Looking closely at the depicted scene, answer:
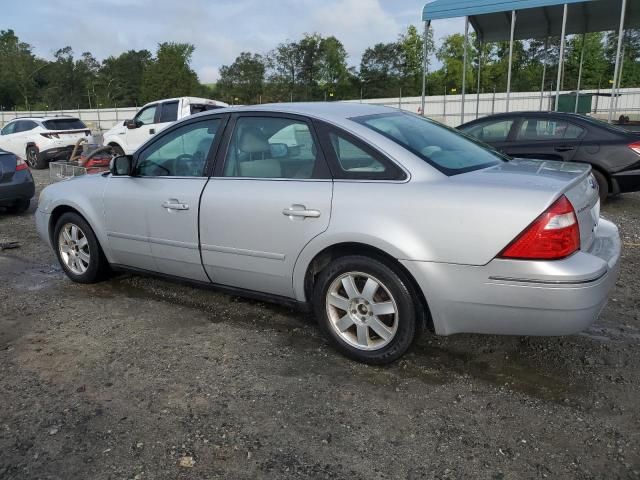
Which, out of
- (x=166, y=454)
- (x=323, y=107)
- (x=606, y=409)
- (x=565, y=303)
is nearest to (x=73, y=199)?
(x=323, y=107)

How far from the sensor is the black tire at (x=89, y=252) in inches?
188

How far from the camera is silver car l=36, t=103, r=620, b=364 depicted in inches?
109

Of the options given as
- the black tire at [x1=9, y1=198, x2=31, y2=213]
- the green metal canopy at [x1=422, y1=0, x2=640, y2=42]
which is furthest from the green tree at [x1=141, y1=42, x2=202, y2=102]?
the black tire at [x1=9, y1=198, x2=31, y2=213]

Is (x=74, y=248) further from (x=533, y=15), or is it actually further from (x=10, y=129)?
(x=533, y=15)

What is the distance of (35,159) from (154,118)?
4650 millimetres

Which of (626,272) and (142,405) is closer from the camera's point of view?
(142,405)

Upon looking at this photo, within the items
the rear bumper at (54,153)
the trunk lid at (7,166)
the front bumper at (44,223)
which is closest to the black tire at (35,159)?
the rear bumper at (54,153)

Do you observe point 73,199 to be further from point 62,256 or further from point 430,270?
point 430,270

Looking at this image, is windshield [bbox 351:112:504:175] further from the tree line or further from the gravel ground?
the tree line

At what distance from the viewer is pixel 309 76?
62.8 m

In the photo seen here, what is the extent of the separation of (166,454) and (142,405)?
1.63ft

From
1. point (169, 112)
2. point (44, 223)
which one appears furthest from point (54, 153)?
point (44, 223)

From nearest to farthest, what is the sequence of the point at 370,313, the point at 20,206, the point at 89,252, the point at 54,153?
the point at 370,313 → the point at 89,252 → the point at 20,206 → the point at 54,153

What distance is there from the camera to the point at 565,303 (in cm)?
270
